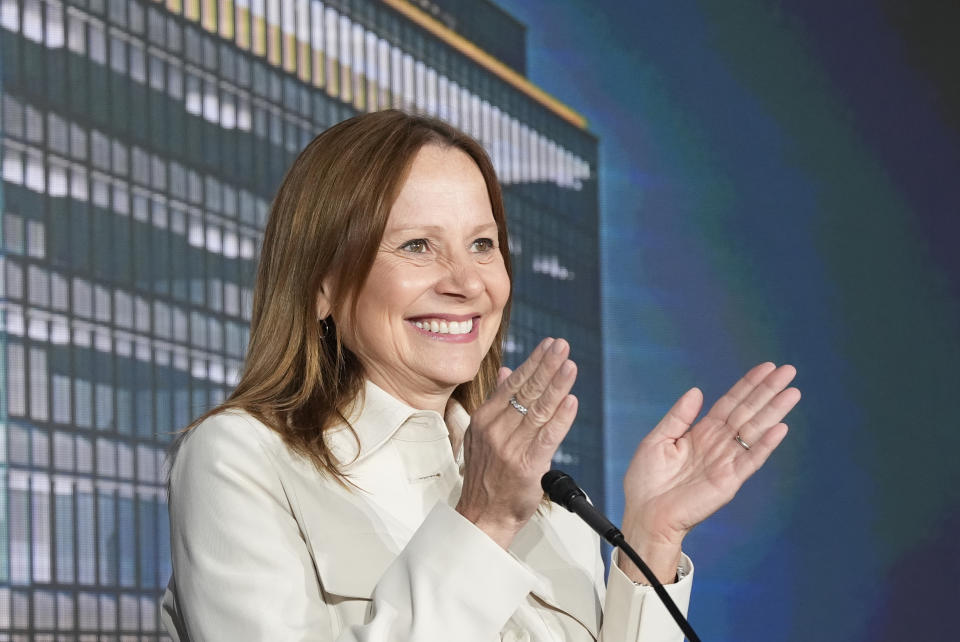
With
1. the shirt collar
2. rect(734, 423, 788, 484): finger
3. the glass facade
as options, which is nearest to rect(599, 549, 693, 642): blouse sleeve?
rect(734, 423, 788, 484): finger

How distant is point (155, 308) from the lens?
22.2 feet

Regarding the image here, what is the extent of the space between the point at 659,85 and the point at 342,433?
4.44 metres

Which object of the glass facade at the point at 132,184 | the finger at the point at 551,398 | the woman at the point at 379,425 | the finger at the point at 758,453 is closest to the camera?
the finger at the point at 551,398

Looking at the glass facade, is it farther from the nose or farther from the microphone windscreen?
the microphone windscreen

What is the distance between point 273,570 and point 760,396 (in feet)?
2.66

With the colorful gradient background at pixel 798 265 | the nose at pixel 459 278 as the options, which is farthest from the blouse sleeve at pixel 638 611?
the colorful gradient background at pixel 798 265

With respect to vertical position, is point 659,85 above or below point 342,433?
above

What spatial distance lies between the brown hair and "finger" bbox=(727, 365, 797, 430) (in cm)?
62

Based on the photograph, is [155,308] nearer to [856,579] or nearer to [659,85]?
[659,85]

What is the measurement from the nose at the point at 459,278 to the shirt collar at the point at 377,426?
202mm

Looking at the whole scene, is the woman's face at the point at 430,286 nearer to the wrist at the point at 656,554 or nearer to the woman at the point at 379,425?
the woman at the point at 379,425

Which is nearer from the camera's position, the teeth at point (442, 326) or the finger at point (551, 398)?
the finger at point (551, 398)

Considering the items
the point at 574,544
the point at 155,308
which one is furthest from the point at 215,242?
the point at 574,544

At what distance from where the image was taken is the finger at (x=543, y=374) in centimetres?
150
